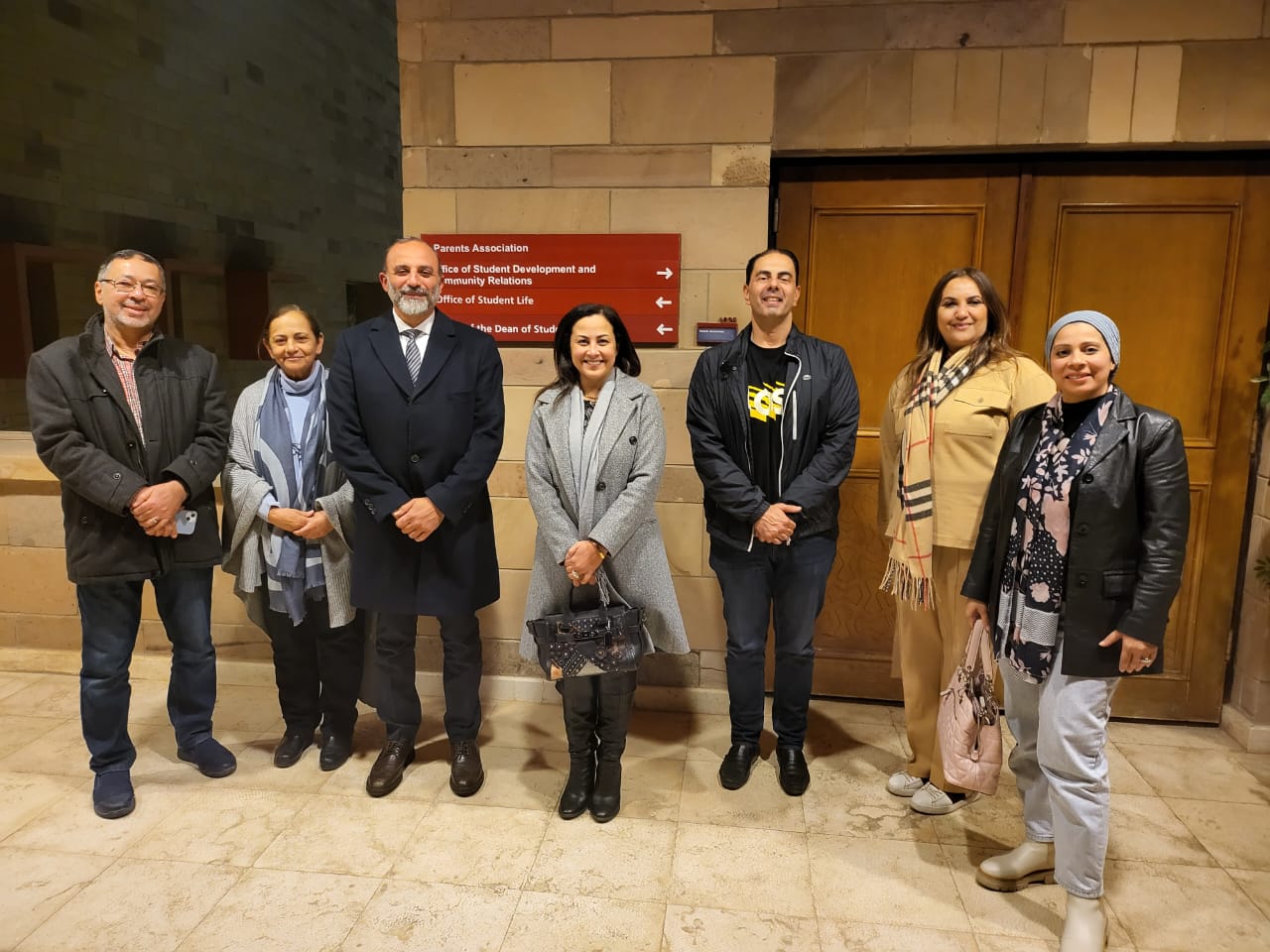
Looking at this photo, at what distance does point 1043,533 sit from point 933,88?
186 cm

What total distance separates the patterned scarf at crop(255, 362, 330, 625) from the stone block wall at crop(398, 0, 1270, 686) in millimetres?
828

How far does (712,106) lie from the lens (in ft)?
9.93

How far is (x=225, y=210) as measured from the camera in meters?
6.52

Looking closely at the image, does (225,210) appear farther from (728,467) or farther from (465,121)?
(728,467)

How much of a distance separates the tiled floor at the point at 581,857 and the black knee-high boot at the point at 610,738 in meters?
0.07

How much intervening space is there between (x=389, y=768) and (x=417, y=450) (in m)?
1.09

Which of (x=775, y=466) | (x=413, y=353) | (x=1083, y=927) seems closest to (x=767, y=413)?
(x=775, y=466)

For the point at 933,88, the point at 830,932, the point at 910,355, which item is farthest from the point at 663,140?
the point at 830,932

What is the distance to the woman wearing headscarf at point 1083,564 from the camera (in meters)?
1.76

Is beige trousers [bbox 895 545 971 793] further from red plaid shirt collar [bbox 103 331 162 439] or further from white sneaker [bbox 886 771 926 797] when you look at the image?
red plaid shirt collar [bbox 103 331 162 439]

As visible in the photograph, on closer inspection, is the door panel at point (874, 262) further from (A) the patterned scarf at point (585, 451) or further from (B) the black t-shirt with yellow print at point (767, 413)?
(A) the patterned scarf at point (585, 451)

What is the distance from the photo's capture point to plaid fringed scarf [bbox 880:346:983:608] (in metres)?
2.39

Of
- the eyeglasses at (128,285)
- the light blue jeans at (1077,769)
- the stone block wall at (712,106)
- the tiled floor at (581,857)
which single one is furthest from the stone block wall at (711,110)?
the light blue jeans at (1077,769)

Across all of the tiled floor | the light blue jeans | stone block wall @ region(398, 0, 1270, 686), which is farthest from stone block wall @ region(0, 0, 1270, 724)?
the light blue jeans
